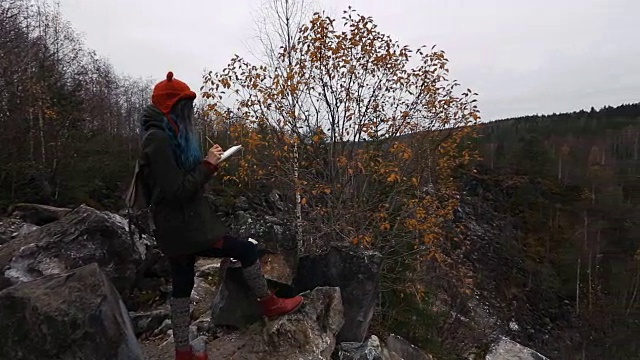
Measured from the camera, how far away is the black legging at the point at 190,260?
323 centimetres

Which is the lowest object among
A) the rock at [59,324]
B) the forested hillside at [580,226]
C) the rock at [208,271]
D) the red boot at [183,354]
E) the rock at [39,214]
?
the forested hillside at [580,226]

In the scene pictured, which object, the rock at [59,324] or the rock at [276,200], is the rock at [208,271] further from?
the rock at [59,324]

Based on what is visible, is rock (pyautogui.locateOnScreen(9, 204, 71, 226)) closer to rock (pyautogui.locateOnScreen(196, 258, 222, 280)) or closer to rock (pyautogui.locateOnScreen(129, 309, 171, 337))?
rock (pyautogui.locateOnScreen(196, 258, 222, 280))

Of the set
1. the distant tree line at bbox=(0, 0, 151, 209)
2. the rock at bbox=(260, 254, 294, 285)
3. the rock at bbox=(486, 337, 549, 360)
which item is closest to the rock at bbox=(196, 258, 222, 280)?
the rock at bbox=(260, 254, 294, 285)

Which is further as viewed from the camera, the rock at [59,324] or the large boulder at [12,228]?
the large boulder at [12,228]

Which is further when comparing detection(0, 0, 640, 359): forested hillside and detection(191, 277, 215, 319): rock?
detection(0, 0, 640, 359): forested hillside

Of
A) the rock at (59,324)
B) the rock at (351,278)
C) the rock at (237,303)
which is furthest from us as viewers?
the rock at (351,278)

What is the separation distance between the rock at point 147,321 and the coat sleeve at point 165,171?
2756mm

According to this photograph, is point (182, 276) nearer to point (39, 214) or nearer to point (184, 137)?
point (184, 137)

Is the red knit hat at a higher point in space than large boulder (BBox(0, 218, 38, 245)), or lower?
higher

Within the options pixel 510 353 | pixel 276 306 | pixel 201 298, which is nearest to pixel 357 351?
pixel 276 306

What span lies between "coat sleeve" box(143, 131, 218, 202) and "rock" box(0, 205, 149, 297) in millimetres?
2112

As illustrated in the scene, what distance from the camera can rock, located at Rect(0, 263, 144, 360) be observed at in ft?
8.55

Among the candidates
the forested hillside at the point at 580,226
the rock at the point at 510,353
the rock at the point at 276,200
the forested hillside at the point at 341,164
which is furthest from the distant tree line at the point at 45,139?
the forested hillside at the point at 580,226
